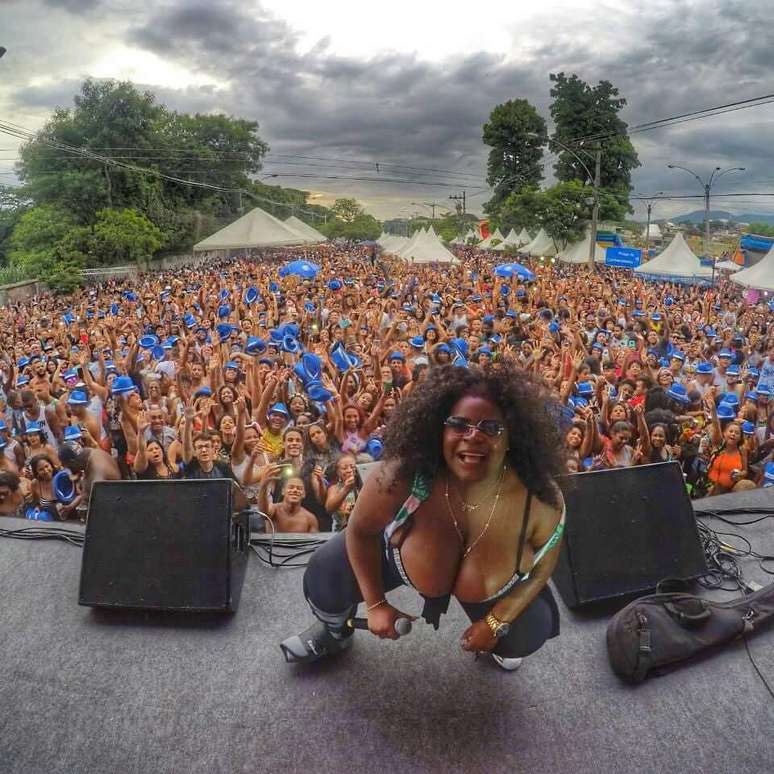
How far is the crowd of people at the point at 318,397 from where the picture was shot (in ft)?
12.1

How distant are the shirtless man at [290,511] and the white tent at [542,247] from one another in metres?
23.1

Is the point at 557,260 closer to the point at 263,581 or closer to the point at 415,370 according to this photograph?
the point at 415,370

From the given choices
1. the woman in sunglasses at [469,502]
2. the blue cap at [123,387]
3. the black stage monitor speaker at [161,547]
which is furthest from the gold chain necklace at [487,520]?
the blue cap at [123,387]

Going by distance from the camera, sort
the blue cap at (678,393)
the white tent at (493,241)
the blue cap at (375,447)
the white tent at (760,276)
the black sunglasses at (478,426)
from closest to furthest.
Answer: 1. the black sunglasses at (478,426)
2. the blue cap at (375,447)
3. the blue cap at (678,393)
4. the white tent at (760,276)
5. the white tent at (493,241)

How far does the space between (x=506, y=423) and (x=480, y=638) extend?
2.26ft

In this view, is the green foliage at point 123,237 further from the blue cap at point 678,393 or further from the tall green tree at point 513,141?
the blue cap at point 678,393

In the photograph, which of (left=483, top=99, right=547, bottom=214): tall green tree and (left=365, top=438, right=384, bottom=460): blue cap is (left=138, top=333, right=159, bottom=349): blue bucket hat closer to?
(left=365, top=438, right=384, bottom=460): blue cap

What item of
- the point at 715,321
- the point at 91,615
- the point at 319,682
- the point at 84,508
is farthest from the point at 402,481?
the point at 715,321

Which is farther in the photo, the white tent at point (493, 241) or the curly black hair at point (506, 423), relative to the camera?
the white tent at point (493, 241)

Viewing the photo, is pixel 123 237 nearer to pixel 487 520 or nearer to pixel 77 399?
pixel 77 399

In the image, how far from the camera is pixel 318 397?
4.56 metres

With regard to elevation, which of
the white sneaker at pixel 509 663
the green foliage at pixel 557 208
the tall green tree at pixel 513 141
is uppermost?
the tall green tree at pixel 513 141

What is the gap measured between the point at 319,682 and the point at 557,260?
75.9ft

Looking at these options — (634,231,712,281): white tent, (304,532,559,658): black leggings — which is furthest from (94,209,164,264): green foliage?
(304,532,559,658): black leggings
